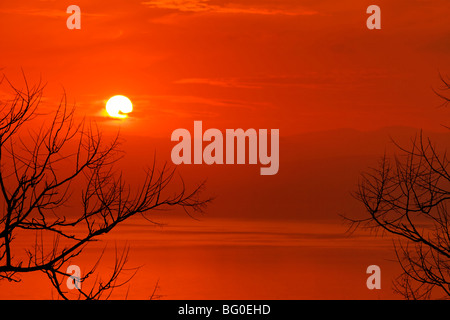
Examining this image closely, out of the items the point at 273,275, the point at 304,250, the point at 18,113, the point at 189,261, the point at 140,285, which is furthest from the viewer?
the point at 304,250

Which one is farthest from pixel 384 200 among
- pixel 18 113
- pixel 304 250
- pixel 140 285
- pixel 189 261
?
pixel 304 250

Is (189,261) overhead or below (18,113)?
overhead

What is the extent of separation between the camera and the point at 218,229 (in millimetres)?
122688
